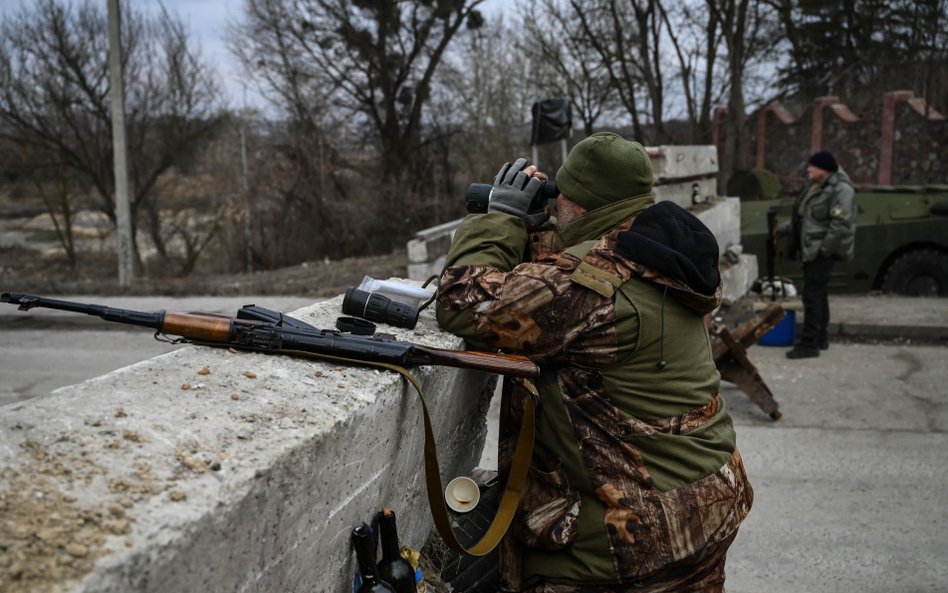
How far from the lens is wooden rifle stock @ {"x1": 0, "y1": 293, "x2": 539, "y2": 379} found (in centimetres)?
200

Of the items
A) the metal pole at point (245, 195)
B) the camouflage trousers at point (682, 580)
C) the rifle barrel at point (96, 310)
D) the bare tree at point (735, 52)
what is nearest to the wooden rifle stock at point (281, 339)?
the rifle barrel at point (96, 310)

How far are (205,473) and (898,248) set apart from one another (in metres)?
11.8

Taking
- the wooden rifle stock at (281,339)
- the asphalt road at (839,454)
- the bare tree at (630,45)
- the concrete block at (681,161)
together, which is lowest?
the asphalt road at (839,454)

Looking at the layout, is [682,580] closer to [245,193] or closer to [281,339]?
[281,339]

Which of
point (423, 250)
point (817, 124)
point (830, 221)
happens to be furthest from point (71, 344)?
point (817, 124)

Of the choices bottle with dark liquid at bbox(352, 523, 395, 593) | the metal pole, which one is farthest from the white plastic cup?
the metal pole

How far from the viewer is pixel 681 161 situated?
1020 cm

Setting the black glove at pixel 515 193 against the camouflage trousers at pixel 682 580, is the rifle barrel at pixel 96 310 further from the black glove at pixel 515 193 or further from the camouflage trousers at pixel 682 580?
the camouflage trousers at pixel 682 580

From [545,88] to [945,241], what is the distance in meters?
13.4

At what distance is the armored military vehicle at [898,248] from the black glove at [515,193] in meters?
9.01

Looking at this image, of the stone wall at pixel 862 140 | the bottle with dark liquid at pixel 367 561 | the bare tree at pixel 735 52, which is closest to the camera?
the bottle with dark liquid at pixel 367 561

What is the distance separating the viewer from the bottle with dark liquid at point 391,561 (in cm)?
193

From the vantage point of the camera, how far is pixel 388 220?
21.5 meters

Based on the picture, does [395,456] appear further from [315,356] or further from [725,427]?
[725,427]
